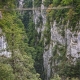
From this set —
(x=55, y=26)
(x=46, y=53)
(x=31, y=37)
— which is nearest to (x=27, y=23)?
(x=31, y=37)

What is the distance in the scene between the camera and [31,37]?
45.3 metres

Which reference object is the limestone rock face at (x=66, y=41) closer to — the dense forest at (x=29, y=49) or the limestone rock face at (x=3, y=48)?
the dense forest at (x=29, y=49)

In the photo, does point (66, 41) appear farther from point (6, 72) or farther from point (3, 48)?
point (6, 72)

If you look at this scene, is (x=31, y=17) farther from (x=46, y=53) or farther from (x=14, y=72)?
(x=14, y=72)

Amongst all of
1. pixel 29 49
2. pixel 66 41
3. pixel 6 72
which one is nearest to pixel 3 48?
pixel 6 72

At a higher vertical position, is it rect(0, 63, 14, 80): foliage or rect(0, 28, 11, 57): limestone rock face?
rect(0, 28, 11, 57): limestone rock face

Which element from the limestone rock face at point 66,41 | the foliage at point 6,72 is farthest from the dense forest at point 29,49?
the limestone rock face at point 66,41

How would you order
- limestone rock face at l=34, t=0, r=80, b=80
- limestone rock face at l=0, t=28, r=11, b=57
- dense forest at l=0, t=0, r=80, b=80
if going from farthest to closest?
limestone rock face at l=34, t=0, r=80, b=80 → limestone rock face at l=0, t=28, r=11, b=57 → dense forest at l=0, t=0, r=80, b=80

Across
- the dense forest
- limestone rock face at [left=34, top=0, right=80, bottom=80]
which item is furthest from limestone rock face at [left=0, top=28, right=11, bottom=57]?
limestone rock face at [left=34, top=0, right=80, bottom=80]

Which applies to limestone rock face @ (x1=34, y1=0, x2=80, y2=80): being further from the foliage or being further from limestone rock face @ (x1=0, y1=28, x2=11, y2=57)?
the foliage

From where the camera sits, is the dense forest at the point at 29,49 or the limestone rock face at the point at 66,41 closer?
the dense forest at the point at 29,49

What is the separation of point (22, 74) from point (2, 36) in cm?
359

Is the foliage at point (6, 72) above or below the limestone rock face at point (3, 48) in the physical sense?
below

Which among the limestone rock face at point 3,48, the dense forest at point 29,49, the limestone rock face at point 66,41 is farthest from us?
the limestone rock face at point 66,41
